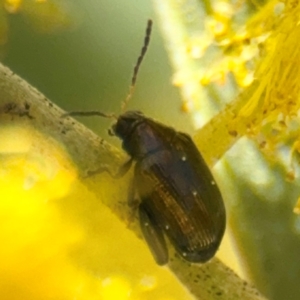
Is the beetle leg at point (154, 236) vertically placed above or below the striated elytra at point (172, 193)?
below

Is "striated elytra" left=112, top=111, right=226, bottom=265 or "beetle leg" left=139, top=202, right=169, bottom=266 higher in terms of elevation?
"striated elytra" left=112, top=111, right=226, bottom=265

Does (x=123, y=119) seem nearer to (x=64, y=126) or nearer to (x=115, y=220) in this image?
(x=64, y=126)

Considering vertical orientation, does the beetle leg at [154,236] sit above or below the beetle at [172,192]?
below

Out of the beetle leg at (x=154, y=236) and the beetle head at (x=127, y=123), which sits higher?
the beetle head at (x=127, y=123)

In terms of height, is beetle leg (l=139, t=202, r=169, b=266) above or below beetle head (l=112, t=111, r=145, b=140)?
below
